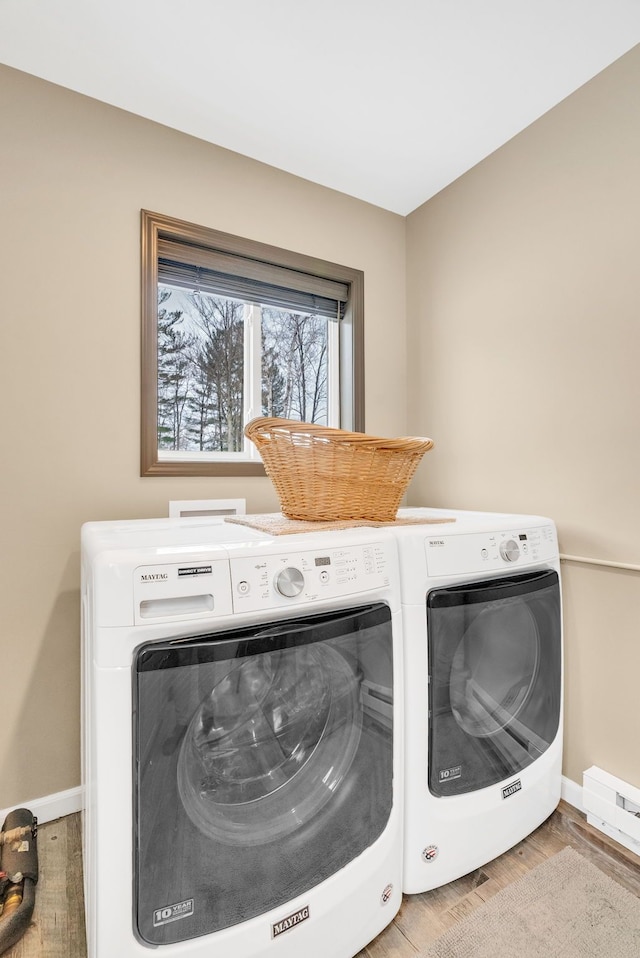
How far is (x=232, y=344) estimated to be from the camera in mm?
2246

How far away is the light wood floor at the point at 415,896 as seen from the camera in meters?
1.21

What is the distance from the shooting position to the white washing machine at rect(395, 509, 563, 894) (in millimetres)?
1281

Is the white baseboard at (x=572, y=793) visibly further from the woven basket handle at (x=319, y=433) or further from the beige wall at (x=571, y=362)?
the woven basket handle at (x=319, y=433)

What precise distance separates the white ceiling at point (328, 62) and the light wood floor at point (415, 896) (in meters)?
2.51

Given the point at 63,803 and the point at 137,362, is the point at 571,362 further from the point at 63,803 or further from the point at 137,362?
the point at 63,803

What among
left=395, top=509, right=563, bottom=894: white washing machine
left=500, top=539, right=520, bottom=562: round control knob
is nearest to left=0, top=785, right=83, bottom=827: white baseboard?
left=395, top=509, right=563, bottom=894: white washing machine

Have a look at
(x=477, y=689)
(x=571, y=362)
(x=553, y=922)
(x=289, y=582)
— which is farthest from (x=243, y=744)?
(x=571, y=362)

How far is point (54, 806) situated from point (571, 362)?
2.40 meters

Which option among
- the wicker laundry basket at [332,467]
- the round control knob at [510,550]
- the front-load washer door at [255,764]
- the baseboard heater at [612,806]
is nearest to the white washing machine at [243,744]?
the front-load washer door at [255,764]

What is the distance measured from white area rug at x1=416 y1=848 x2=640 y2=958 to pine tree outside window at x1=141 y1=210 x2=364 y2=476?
161cm

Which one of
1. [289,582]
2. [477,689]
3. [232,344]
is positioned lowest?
[477,689]

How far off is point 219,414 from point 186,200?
0.87 m

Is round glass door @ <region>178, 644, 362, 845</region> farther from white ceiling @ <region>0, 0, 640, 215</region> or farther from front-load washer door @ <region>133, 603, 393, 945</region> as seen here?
white ceiling @ <region>0, 0, 640, 215</region>

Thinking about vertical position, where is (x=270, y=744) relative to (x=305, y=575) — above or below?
below
